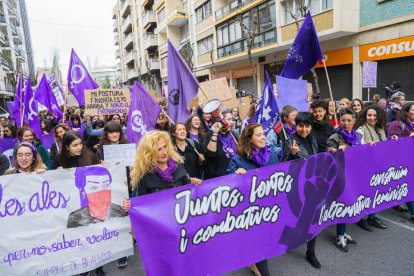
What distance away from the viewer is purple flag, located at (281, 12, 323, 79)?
4516 millimetres

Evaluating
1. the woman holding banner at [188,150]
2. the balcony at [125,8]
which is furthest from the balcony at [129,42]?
the woman holding banner at [188,150]

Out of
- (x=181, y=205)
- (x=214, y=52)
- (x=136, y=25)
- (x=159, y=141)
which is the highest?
(x=136, y=25)

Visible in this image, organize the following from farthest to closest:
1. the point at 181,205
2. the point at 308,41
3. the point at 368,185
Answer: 1. the point at 308,41
2. the point at 368,185
3. the point at 181,205

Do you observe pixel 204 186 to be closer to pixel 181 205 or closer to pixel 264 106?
pixel 181 205

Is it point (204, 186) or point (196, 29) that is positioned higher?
point (196, 29)

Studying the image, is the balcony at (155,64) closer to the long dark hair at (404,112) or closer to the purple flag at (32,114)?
the purple flag at (32,114)

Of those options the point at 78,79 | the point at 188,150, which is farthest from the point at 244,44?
the point at 188,150

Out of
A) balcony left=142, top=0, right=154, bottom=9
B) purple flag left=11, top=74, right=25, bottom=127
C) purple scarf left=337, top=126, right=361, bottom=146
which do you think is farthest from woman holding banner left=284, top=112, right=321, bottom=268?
balcony left=142, top=0, right=154, bottom=9

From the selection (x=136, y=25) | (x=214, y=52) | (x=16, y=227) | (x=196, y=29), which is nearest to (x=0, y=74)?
(x=136, y=25)

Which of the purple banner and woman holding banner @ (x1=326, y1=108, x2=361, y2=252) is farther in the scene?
woman holding banner @ (x1=326, y1=108, x2=361, y2=252)

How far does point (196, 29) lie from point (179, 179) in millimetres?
28140

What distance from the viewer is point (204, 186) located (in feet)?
9.12

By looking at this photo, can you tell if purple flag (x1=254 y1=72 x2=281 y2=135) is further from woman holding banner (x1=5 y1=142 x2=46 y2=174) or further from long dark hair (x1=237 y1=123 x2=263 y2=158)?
woman holding banner (x1=5 y1=142 x2=46 y2=174)

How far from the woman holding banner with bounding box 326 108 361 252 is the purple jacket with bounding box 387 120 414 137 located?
910mm
